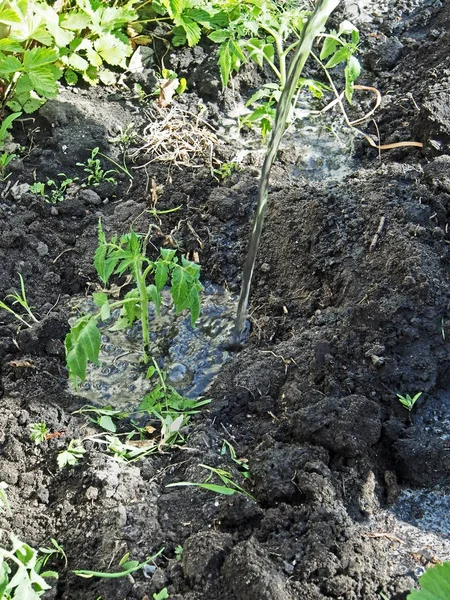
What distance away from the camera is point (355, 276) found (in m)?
2.72

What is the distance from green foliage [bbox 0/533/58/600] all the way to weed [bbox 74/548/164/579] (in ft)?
0.27

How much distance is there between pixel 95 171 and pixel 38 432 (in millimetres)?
1583

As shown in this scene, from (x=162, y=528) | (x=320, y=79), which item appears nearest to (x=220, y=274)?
(x=162, y=528)

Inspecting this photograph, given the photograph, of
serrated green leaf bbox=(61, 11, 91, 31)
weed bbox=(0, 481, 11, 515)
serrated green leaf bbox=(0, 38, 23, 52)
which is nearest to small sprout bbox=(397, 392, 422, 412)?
weed bbox=(0, 481, 11, 515)

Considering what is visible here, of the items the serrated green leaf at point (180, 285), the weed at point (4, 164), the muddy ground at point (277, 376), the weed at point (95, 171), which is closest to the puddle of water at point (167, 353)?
the muddy ground at point (277, 376)

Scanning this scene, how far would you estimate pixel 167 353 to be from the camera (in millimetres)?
2826

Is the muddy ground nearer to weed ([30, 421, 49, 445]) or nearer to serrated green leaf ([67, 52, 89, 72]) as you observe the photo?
weed ([30, 421, 49, 445])

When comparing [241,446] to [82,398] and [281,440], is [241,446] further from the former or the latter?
[82,398]

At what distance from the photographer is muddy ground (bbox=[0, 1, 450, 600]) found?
6.28 feet

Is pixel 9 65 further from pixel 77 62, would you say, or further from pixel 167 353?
pixel 167 353

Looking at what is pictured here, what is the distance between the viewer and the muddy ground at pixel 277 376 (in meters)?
1.92

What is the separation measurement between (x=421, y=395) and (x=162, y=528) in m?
0.96

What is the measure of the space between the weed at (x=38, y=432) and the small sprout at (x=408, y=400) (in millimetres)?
1172

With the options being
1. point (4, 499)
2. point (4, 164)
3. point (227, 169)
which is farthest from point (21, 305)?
point (227, 169)
